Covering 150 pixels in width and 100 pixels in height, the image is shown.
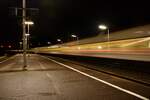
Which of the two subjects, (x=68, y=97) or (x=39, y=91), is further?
(x=39, y=91)

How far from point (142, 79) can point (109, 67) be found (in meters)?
6.86

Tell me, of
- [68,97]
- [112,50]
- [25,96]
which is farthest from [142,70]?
[112,50]

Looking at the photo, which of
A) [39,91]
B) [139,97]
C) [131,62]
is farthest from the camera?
[131,62]

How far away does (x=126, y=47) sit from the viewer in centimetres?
2081

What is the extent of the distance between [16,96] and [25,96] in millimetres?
349

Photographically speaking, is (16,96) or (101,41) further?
(101,41)

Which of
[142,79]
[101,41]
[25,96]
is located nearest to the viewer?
[25,96]

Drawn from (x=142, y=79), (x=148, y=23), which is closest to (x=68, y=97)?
(x=142, y=79)

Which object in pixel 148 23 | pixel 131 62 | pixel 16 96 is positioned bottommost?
pixel 16 96

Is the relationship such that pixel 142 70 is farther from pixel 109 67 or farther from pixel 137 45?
pixel 109 67

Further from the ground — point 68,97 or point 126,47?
point 126,47

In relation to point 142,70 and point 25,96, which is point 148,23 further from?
point 25,96

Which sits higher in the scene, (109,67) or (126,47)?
(126,47)

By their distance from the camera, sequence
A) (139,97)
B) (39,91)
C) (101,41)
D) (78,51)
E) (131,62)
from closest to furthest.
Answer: (139,97) → (39,91) → (131,62) → (101,41) → (78,51)
